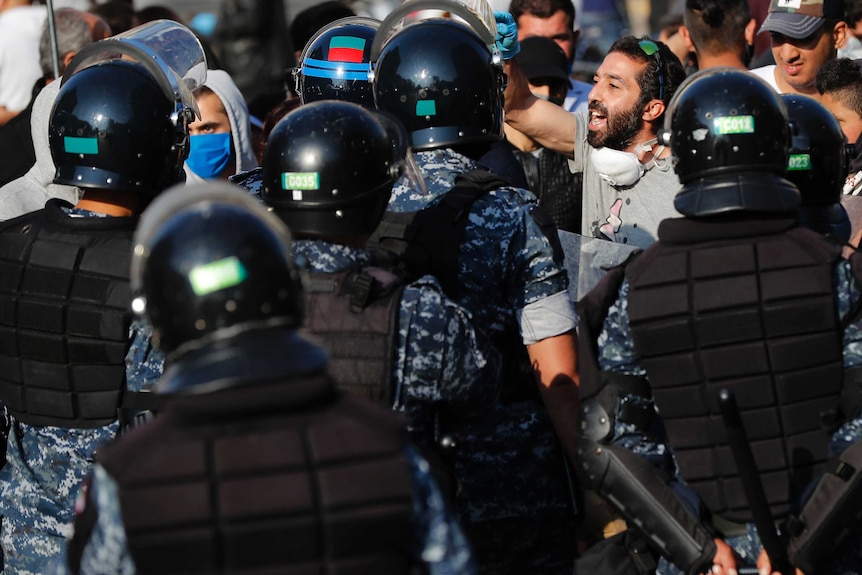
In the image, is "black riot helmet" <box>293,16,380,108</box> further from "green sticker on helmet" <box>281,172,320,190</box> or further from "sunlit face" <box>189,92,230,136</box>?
"green sticker on helmet" <box>281,172,320,190</box>

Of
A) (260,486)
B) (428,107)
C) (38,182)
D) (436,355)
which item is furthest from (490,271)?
(38,182)

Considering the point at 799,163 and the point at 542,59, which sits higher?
the point at 799,163

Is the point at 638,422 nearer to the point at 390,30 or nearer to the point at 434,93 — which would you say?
the point at 434,93

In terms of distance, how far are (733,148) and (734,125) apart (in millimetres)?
66

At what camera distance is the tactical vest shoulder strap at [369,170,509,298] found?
3990 mm

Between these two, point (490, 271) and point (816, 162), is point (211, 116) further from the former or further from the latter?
point (816, 162)

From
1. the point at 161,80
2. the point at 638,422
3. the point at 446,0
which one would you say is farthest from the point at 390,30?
the point at 638,422

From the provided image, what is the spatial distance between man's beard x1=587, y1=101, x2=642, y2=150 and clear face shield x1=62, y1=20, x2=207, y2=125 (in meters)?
1.66

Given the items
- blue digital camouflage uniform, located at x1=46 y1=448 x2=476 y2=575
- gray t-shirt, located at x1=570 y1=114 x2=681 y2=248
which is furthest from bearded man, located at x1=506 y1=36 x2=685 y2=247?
blue digital camouflage uniform, located at x1=46 y1=448 x2=476 y2=575

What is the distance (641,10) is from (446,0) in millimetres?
22698

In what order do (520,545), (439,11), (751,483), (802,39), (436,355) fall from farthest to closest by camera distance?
(802,39), (439,11), (520,545), (436,355), (751,483)

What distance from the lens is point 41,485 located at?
4012 millimetres

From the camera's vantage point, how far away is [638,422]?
3.64 meters

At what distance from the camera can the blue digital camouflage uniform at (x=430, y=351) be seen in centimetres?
334
